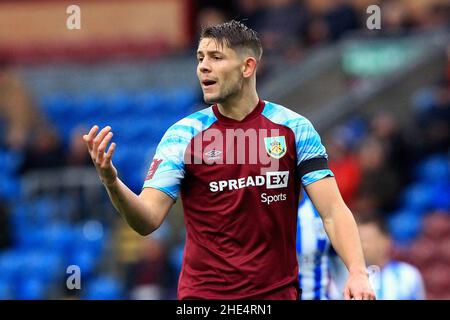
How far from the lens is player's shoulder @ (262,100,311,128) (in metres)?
6.40

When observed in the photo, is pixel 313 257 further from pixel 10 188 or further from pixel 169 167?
pixel 10 188

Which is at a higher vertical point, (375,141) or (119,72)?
(119,72)

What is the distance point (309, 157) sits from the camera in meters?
6.34

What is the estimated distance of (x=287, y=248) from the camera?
634cm

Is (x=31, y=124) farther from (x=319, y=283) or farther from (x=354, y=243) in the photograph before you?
(x=354, y=243)

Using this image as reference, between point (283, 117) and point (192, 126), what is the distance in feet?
1.54

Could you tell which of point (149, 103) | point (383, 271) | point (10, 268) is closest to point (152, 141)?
point (149, 103)

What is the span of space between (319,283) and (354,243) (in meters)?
1.30

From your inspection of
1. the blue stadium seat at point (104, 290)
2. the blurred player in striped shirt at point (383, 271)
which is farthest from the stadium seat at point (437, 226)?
→ the blurred player in striped shirt at point (383, 271)

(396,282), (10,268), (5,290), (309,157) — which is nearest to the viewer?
(309,157)

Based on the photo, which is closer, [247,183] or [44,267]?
[247,183]

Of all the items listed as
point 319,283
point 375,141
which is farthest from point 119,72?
point 319,283

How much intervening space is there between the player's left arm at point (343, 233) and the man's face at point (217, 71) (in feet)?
2.10
